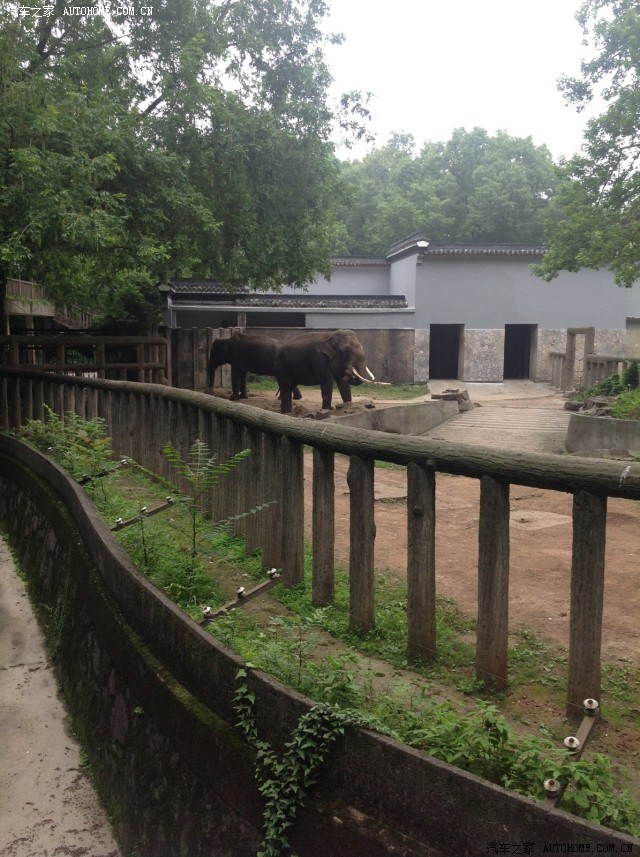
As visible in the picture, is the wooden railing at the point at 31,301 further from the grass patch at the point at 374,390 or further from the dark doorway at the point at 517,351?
the dark doorway at the point at 517,351

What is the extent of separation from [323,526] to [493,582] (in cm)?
119

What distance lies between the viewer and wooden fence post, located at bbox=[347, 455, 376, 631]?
152 inches

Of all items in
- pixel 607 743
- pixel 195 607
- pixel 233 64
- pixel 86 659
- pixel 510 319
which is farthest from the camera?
pixel 510 319

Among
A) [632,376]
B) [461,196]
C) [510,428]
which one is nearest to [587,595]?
[510,428]

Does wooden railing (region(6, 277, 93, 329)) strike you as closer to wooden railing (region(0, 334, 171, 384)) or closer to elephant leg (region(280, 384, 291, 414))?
wooden railing (region(0, 334, 171, 384))

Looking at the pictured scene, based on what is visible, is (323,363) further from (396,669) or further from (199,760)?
(199,760)

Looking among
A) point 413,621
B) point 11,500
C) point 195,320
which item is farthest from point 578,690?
point 195,320

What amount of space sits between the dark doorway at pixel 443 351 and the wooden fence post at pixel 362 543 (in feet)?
87.4

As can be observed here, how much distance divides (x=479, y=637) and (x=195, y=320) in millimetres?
23026

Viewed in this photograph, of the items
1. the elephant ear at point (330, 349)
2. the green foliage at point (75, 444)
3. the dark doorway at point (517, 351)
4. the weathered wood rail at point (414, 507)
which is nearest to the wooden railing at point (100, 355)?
the elephant ear at point (330, 349)

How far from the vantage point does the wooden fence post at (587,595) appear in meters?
2.90

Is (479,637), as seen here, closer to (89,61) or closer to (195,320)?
(89,61)

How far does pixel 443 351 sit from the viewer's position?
3073cm

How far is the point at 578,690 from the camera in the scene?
3.00 m
